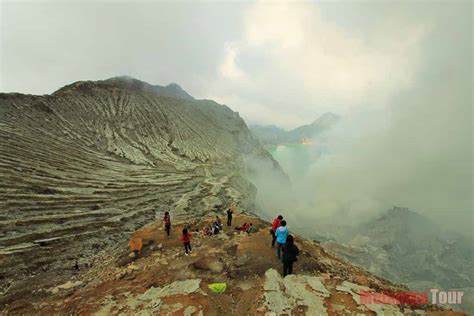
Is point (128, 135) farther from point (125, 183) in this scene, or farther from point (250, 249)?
point (250, 249)

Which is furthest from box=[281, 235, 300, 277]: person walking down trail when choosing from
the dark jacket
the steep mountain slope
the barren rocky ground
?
the steep mountain slope

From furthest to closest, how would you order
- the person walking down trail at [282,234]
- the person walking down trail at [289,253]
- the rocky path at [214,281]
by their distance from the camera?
the person walking down trail at [282,234], the person walking down trail at [289,253], the rocky path at [214,281]

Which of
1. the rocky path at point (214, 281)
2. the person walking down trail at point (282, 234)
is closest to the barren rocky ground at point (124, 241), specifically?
the rocky path at point (214, 281)

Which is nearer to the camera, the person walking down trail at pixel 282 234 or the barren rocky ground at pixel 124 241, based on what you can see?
the barren rocky ground at pixel 124 241

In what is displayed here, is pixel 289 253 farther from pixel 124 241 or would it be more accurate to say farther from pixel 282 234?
pixel 124 241

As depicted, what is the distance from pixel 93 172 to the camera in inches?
1329

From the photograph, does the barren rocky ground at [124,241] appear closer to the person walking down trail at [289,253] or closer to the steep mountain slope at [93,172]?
the steep mountain slope at [93,172]

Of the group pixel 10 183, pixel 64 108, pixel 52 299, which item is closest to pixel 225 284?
pixel 52 299

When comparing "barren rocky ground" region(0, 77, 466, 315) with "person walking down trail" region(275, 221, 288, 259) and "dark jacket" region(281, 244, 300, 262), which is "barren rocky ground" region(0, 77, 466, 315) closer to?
"dark jacket" region(281, 244, 300, 262)

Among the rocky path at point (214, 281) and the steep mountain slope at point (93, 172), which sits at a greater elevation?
the steep mountain slope at point (93, 172)

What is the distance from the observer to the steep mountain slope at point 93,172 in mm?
16984

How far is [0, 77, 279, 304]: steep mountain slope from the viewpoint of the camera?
17.0 metres

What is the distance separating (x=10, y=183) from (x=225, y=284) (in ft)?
73.9

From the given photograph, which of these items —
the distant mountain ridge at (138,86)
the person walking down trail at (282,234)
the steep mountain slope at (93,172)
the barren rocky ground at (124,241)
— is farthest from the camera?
the distant mountain ridge at (138,86)
